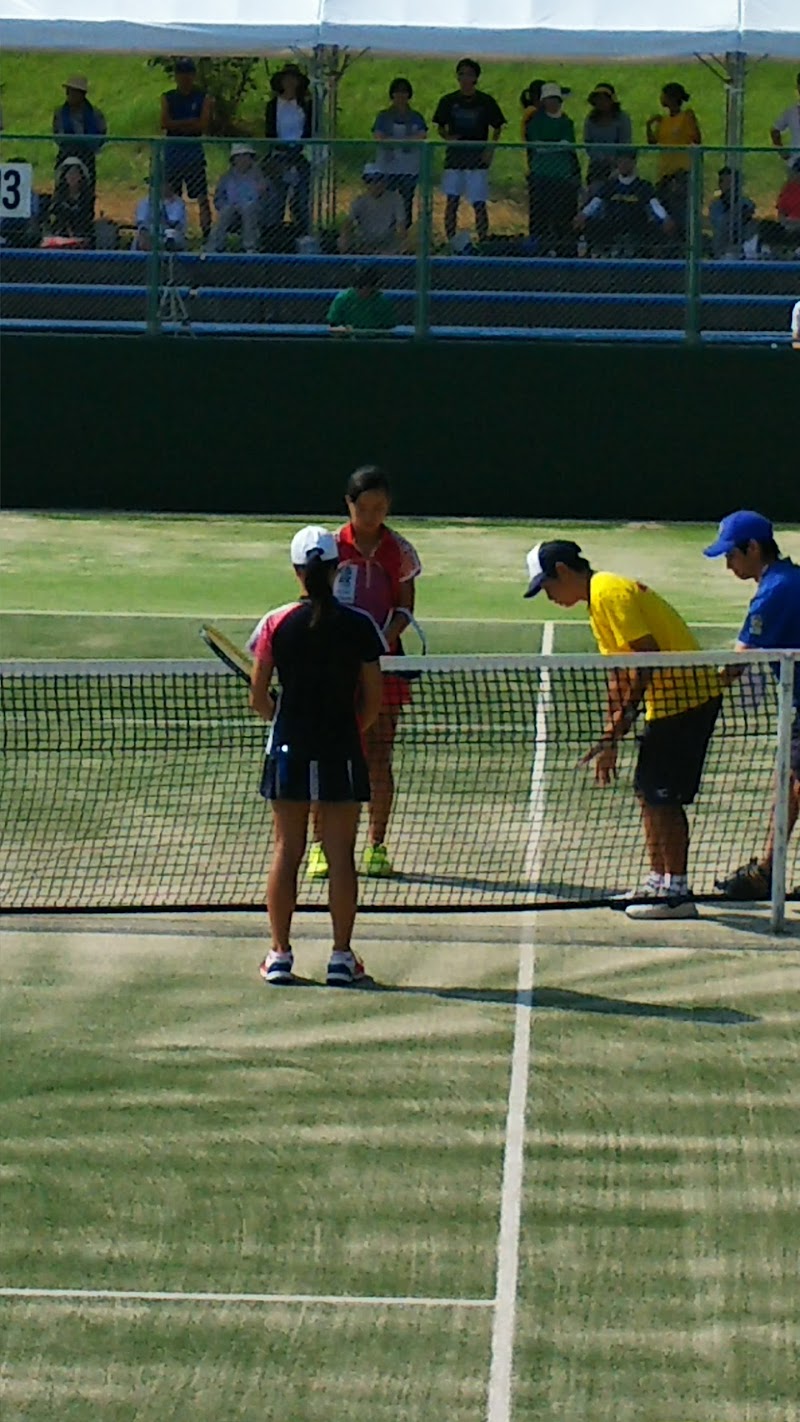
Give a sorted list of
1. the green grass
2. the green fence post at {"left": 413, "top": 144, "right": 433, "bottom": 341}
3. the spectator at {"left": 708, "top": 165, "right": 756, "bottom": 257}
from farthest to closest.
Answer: the green grass < the spectator at {"left": 708, "top": 165, "right": 756, "bottom": 257} < the green fence post at {"left": 413, "top": 144, "right": 433, "bottom": 341}

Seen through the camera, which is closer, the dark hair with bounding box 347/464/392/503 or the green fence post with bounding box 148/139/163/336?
the dark hair with bounding box 347/464/392/503

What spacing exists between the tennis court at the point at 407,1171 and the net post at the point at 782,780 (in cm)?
23

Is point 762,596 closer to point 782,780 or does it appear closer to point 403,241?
point 782,780

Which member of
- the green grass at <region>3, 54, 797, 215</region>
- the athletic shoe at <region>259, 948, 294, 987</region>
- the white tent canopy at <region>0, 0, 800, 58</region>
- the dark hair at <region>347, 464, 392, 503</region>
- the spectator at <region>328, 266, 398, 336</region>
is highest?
the green grass at <region>3, 54, 797, 215</region>

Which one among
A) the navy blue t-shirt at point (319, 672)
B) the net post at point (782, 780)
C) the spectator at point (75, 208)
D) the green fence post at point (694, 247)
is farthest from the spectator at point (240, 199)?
the navy blue t-shirt at point (319, 672)

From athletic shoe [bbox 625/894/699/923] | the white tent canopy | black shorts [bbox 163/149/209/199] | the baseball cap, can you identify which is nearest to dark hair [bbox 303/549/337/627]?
the baseball cap

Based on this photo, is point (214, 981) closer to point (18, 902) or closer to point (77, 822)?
point (18, 902)

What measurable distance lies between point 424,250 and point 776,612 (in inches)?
455

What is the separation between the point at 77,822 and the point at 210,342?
10.5 meters

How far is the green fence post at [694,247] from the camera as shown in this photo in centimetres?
2039

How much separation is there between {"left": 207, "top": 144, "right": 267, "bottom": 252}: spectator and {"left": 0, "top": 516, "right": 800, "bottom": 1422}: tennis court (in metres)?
12.3

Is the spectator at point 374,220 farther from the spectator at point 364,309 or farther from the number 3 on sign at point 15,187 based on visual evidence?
the number 3 on sign at point 15,187

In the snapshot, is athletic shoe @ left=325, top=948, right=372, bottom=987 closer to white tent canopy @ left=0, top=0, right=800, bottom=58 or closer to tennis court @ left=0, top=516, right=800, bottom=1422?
tennis court @ left=0, top=516, right=800, bottom=1422

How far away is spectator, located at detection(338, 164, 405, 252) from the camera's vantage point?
20.7 meters
